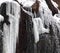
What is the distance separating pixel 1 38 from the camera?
1068cm

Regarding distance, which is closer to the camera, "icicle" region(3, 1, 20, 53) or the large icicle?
"icicle" region(3, 1, 20, 53)

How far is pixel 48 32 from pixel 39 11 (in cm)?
129

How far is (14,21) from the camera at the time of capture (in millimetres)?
11258

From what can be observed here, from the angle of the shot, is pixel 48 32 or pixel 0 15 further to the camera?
pixel 48 32

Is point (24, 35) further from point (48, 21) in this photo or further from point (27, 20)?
point (48, 21)

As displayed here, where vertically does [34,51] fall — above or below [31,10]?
below

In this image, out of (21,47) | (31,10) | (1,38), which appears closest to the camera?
(1,38)

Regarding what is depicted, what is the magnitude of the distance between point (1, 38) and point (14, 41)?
57 centimetres

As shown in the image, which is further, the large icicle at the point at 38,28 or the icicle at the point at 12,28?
the large icicle at the point at 38,28

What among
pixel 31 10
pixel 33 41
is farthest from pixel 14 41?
pixel 31 10

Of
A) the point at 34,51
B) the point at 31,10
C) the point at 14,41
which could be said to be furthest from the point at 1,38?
the point at 31,10

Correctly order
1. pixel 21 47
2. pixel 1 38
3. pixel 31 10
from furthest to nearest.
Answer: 1. pixel 31 10
2. pixel 21 47
3. pixel 1 38

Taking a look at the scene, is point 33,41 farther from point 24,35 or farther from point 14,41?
point 14,41

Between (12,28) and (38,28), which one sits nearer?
(12,28)
